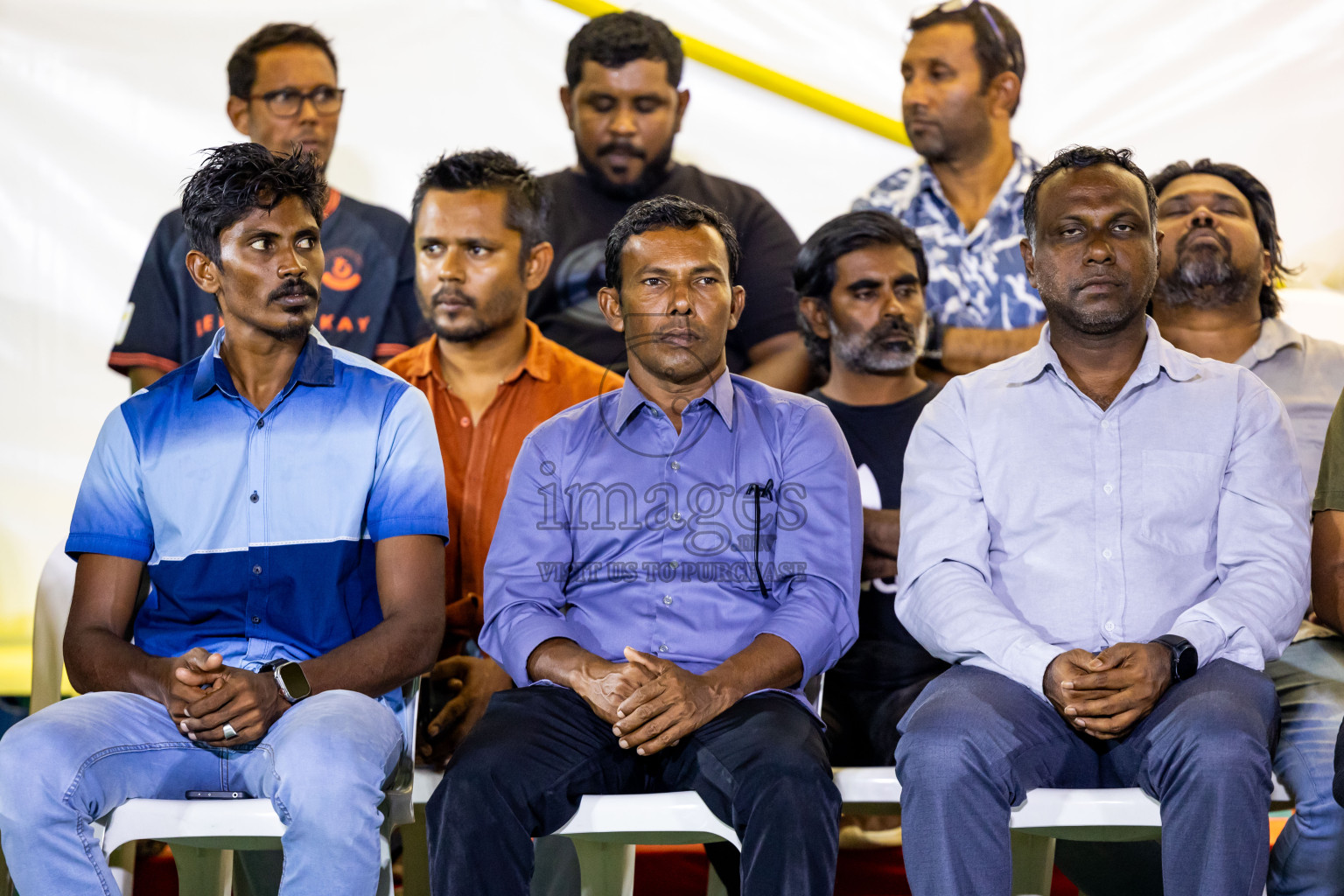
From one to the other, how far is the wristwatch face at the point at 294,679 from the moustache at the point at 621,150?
1.95m

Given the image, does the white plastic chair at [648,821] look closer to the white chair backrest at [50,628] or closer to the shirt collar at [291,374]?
the shirt collar at [291,374]

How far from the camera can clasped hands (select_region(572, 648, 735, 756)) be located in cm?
216

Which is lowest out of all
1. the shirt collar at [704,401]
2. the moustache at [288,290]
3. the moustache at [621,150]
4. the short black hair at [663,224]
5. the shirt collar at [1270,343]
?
the shirt collar at [704,401]

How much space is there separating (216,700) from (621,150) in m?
2.09

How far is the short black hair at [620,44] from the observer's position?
3.66 metres

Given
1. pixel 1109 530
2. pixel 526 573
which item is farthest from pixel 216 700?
pixel 1109 530

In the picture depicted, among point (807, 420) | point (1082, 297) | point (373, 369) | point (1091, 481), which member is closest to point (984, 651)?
point (1091, 481)

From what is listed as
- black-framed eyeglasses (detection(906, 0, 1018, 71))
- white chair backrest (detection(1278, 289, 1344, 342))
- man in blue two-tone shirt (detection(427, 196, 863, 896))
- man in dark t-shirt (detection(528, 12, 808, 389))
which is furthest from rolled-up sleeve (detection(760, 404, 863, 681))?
white chair backrest (detection(1278, 289, 1344, 342))

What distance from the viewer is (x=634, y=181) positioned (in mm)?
3688

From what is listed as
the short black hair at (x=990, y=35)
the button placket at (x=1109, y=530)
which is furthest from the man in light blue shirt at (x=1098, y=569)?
the short black hair at (x=990, y=35)

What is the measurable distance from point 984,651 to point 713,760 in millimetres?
525

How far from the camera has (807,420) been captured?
2.54 metres

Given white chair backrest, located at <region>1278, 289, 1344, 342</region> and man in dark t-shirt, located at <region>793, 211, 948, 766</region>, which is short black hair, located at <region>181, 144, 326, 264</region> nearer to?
man in dark t-shirt, located at <region>793, 211, 948, 766</region>

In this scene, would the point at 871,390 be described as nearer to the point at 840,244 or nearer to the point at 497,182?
the point at 840,244
